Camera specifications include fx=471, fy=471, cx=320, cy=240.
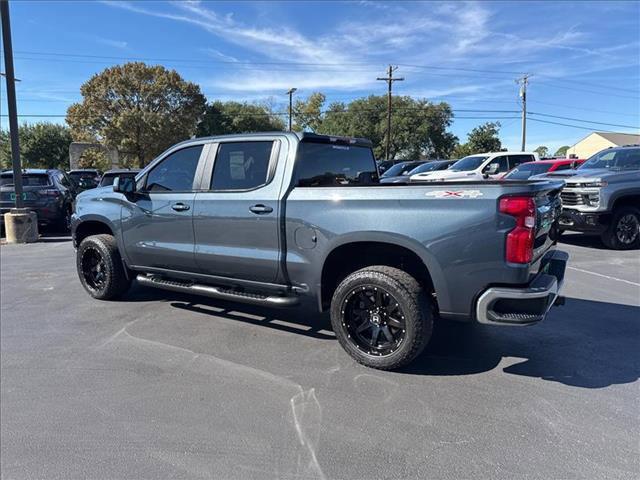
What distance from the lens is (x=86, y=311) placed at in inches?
217

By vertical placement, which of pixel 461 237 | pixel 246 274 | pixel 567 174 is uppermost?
pixel 567 174

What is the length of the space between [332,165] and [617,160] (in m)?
8.01

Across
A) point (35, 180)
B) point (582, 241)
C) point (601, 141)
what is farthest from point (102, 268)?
point (601, 141)

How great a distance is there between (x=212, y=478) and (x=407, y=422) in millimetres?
1262

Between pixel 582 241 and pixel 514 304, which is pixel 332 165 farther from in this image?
pixel 582 241

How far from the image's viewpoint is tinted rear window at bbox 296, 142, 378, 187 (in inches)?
171

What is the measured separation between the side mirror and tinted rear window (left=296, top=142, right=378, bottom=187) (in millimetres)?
2164

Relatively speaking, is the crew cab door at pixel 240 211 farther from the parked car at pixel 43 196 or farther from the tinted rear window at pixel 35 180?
the tinted rear window at pixel 35 180

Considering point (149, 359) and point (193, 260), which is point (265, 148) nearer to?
point (193, 260)

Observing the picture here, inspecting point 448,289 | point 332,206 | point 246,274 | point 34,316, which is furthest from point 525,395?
point 34,316

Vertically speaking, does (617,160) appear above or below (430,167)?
below

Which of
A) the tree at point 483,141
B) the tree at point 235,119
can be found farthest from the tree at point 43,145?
the tree at point 483,141

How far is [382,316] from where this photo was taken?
383cm

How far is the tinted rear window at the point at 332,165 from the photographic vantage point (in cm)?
433
